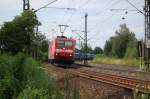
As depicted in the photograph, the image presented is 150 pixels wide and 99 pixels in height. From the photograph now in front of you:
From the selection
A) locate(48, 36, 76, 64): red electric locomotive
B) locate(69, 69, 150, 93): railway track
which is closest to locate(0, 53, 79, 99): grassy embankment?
locate(69, 69, 150, 93): railway track

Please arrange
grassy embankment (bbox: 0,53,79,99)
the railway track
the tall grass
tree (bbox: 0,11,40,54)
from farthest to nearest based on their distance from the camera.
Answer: tree (bbox: 0,11,40,54), the railway track, the tall grass, grassy embankment (bbox: 0,53,79,99)

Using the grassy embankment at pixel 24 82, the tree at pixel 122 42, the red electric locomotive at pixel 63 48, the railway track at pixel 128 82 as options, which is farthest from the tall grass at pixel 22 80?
the tree at pixel 122 42

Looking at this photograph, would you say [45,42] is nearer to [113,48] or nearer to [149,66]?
[113,48]

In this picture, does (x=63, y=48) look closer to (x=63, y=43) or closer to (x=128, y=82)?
(x=63, y=43)

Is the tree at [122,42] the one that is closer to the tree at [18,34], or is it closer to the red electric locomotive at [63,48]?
the red electric locomotive at [63,48]

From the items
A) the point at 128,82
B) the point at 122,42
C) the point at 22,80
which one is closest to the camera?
the point at 22,80

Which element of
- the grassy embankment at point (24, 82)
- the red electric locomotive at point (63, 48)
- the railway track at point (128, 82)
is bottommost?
the railway track at point (128, 82)

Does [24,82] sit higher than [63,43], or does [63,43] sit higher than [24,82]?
[63,43]

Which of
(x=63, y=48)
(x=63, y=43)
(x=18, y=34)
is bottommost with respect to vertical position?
(x=63, y=48)

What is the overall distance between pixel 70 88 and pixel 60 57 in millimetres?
37170

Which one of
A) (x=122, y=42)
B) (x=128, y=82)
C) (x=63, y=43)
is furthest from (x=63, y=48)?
(x=122, y=42)

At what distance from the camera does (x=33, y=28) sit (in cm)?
3931

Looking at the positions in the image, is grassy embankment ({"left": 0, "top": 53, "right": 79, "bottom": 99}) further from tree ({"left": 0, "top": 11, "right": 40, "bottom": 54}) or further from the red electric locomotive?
the red electric locomotive

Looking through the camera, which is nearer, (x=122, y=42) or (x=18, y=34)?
(x=18, y=34)
